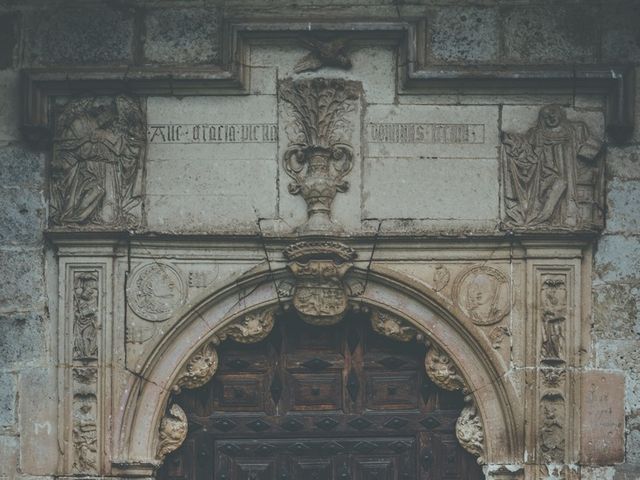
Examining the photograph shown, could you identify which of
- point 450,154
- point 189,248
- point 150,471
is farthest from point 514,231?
point 150,471

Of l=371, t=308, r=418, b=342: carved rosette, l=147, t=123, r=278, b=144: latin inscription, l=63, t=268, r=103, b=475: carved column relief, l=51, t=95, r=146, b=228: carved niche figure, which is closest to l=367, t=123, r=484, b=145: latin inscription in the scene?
l=147, t=123, r=278, b=144: latin inscription

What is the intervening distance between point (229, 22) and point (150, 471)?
2762mm

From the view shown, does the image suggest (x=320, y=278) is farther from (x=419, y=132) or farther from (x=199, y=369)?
(x=419, y=132)

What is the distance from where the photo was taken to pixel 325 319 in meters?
10.3

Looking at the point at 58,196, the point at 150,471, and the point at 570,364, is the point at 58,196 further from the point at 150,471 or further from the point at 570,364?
the point at 570,364

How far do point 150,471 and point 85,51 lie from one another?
259cm

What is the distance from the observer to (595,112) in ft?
33.9

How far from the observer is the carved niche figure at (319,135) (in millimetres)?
10242

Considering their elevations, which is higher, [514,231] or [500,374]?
[514,231]

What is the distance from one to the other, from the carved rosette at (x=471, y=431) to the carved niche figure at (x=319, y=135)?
1401 mm

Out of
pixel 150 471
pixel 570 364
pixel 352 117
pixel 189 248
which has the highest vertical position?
pixel 352 117

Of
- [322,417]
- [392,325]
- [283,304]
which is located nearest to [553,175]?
[392,325]

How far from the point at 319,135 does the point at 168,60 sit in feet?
3.40

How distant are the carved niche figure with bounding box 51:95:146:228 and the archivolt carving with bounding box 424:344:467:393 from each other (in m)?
1.98
